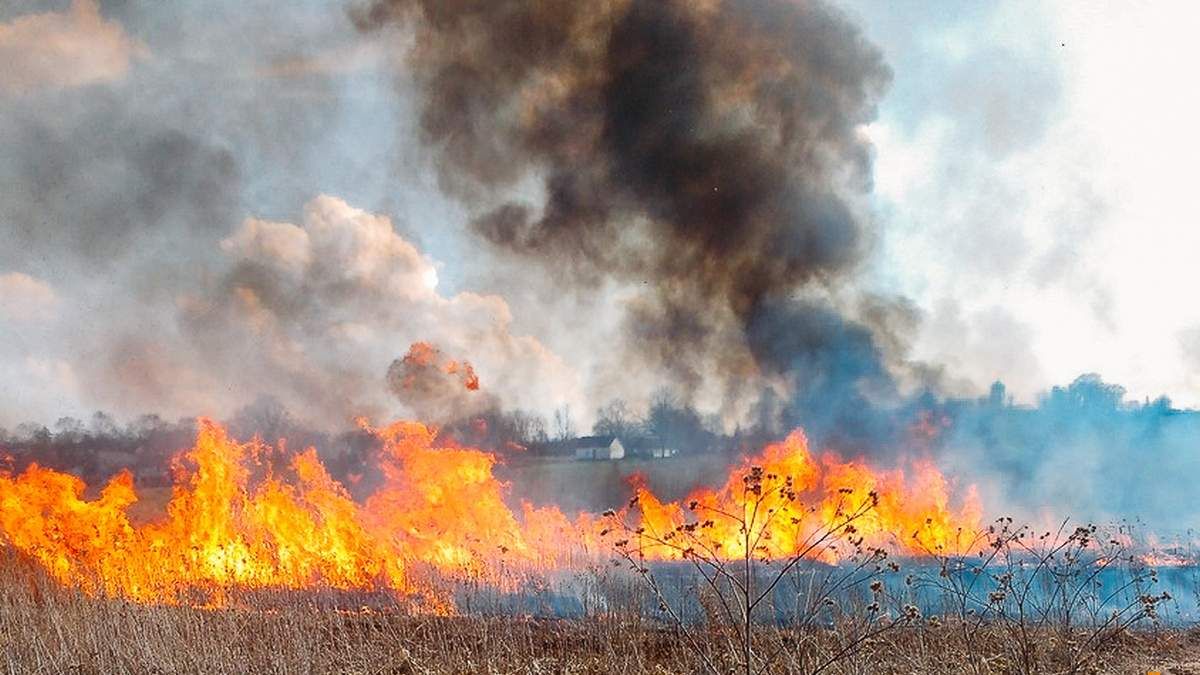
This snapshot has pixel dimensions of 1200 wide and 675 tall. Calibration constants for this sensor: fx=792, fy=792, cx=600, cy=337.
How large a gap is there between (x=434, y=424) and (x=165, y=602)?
46.7 feet

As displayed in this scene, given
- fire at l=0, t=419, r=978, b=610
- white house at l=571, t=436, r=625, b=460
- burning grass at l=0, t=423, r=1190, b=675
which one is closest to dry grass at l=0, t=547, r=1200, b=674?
burning grass at l=0, t=423, r=1190, b=675

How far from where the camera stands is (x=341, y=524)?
72.8 feet

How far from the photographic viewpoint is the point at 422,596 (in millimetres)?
18078

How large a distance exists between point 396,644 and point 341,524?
8182 mm

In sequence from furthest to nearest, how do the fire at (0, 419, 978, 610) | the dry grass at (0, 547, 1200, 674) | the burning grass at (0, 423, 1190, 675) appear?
the fire at (0, 419, 978, 610)
the dry grass at (0, 547, 1200, 674)
the burning grass at (0, 423, 1190, 675)

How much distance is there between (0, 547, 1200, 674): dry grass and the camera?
A: 12711mm

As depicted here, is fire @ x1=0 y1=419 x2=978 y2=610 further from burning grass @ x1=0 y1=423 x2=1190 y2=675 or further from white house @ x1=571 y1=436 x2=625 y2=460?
white house @ x1=571 y1=436 x2=625 y2=460

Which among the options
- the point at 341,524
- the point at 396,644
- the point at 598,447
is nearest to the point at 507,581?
the point at 396,644

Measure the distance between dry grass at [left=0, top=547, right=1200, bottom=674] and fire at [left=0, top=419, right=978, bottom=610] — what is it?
1.54 metres

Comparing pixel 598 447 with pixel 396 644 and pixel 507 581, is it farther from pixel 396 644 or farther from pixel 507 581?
pixel 396 644

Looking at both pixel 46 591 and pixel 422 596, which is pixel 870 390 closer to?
pixel 422 596

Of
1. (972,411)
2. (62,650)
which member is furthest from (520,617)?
(972,411)

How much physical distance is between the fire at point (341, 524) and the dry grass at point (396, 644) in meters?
1.54

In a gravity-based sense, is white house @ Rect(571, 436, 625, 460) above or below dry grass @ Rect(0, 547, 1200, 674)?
above
